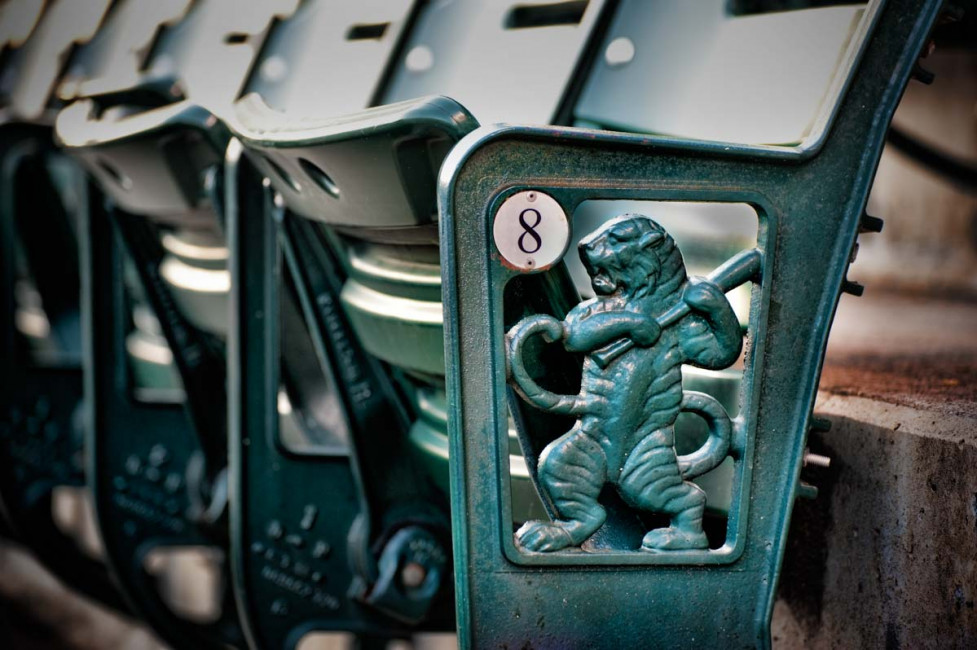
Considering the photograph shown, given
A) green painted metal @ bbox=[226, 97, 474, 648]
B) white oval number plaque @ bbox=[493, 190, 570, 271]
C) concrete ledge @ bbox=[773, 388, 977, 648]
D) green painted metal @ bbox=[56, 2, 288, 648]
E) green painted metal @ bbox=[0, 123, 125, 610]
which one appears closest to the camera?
white oval number plaque @ bbox=[493, 190, 570, 271]

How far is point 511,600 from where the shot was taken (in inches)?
63.2

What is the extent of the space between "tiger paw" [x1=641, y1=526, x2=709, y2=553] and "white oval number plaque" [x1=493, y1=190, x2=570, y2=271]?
1.27 feet

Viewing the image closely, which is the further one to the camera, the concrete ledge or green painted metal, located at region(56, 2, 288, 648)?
green painted metal, located at region(56, 2, 288, 648)

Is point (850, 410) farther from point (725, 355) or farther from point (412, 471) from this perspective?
point (412, 471)

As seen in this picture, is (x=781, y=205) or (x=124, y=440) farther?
(x=124, y=440)

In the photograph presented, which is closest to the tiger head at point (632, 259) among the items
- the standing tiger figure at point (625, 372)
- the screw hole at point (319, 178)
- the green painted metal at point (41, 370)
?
the standing tiger figure at point (625, 372)

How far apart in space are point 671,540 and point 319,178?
0.78 meters

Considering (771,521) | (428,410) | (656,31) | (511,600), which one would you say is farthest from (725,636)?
(656,31)

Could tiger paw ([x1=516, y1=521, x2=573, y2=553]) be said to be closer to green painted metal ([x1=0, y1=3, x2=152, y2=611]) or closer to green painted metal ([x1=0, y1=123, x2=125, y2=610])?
green painted metal ([x1=0, y1=3, x2=152, y2=611])

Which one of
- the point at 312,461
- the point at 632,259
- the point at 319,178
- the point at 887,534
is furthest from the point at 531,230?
the point at 312,461

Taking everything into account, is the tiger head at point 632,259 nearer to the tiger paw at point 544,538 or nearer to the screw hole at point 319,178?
the tiger paw at point 544,538

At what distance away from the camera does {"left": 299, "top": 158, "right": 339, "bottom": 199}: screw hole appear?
1.91 meters

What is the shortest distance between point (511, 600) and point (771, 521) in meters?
0.37

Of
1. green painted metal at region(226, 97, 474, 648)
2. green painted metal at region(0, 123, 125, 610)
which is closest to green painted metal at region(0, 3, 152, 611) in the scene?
green painted metal at region(0, 123, 125, 610)
